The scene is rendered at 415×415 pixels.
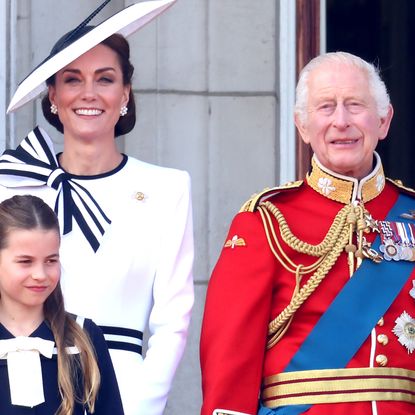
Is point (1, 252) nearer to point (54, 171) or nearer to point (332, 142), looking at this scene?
point (54, 171)

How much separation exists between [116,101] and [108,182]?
0.81 ft

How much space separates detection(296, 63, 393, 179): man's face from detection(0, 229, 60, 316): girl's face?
0.87m

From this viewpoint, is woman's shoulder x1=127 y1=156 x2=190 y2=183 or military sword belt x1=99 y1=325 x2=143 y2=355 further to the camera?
woman's shoulder x1=127 y1=156 x2=190 y2=183

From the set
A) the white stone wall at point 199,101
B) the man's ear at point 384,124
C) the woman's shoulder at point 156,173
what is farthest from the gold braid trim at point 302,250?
the white stone wall at point 199,101

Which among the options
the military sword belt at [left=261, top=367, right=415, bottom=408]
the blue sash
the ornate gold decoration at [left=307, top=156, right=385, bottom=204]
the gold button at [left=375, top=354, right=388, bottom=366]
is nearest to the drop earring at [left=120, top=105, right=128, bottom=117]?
the ornate gold decoration at [left=307, top=156, right=385, bottom=204]

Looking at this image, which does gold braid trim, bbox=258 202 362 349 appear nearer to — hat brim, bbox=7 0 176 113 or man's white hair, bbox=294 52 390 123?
man's white hair, bbox=294 52 390 123

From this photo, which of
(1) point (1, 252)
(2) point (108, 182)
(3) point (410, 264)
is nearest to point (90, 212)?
(2) point (108, 182)

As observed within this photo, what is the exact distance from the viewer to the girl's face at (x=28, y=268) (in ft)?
16.7

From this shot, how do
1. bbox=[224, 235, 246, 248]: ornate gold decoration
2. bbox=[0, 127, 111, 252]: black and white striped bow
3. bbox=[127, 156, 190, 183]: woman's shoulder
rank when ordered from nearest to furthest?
bbox=[224, 235, 246, 248]: ornate gold decoration
bbox=[0, 127, 111, 252]: black and white striped bow
bbox=[127, 156, 190, 183]: woman's shoulder

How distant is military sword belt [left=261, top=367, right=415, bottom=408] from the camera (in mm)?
5238

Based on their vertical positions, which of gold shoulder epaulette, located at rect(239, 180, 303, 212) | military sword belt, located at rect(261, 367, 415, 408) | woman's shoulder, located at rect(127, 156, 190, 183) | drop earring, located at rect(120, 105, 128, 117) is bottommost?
military sword belt, located at rect(261, 367, 415, 408)

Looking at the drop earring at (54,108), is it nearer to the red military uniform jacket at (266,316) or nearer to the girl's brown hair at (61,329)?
the girl's brown hair at (61,329)

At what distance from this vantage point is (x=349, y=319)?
533 centimetres

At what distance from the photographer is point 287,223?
17.9ft
